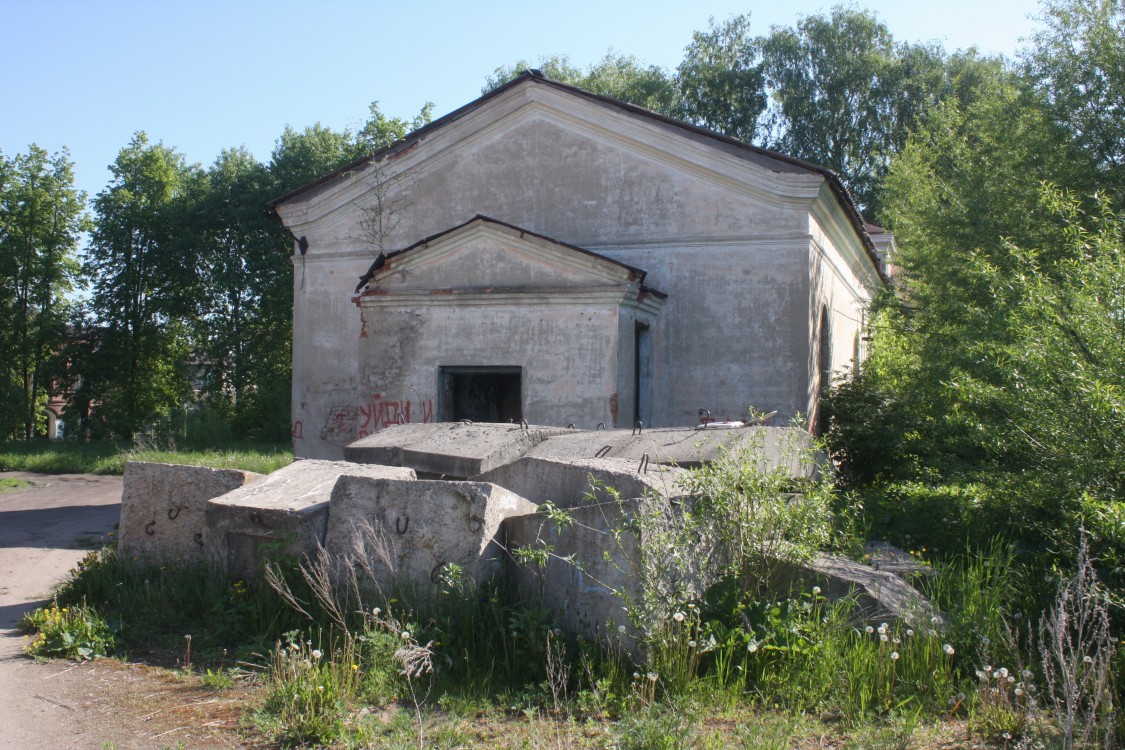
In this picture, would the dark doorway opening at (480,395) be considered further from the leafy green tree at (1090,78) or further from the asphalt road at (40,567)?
the leafy green tree at (1090,78)

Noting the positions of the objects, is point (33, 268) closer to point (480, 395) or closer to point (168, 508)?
point (480, 395)

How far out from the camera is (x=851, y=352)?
19516 mm

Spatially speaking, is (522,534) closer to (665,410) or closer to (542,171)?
(665,410)

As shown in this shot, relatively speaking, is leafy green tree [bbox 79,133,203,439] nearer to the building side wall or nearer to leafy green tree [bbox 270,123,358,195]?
leafy green tree [bbox 270,123,358,195]

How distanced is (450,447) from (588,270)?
15.4 feet

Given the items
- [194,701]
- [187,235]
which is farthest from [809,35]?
[194,701]

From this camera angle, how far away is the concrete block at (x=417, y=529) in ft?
19.6

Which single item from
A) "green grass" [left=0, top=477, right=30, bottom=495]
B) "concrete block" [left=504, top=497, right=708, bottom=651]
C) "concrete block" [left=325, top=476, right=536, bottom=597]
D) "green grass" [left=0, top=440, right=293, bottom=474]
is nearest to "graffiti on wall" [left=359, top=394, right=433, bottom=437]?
"green grass" [left=0, top=440, right=293, bottom=474]

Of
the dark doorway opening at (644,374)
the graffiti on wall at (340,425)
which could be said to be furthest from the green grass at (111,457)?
the dark doorway opening at (644,374)

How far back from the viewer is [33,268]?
29.2 metres

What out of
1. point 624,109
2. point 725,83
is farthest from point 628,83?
point 624,109

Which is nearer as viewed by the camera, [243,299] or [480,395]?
[480,395]

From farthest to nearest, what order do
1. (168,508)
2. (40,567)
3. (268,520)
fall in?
1. (40,567)
2. (168,508)
3. (268,520)

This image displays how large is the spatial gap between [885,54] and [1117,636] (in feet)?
104
